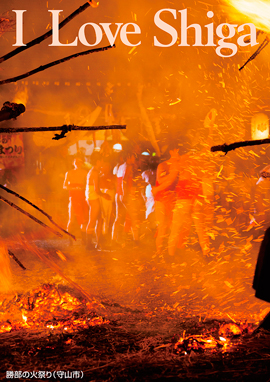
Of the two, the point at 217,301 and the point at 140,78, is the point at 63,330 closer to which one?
the point at 217,301

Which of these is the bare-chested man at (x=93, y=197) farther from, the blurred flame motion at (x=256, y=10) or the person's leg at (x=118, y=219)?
the blurred flame motion at (x=256, y=10)

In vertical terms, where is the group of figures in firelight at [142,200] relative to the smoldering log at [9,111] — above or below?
below

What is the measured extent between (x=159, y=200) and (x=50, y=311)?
10.7 feet

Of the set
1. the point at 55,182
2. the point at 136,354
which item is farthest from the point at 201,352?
the point at 55,182

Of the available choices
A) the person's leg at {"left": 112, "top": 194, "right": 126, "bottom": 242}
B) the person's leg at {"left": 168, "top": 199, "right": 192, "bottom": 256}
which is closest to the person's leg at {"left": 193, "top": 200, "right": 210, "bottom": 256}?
the person's leg at {"left": 168, "top": 199, "right": 192, "bottom": 256}

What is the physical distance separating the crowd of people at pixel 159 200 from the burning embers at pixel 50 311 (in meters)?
2.84

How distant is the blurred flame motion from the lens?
3.24 metres

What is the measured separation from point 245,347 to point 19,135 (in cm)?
1207

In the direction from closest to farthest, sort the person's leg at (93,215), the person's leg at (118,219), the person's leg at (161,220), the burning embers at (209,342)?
the burning embers at (209,342)
the person's leg at (161,220)
the person's leg at (93,215)
the person's leg at (118,219)

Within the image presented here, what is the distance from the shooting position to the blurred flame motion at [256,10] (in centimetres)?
324

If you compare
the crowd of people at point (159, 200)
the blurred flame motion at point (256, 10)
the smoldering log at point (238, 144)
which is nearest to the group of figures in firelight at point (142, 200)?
the crowd of people at point (159, 200)

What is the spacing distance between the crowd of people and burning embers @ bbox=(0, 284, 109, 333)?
284 cm

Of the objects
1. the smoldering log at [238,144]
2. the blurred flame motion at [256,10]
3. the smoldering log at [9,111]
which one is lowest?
the smoldering log at [238,144]

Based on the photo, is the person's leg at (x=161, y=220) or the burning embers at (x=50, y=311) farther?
the person's leg at (x=161, y=220)
